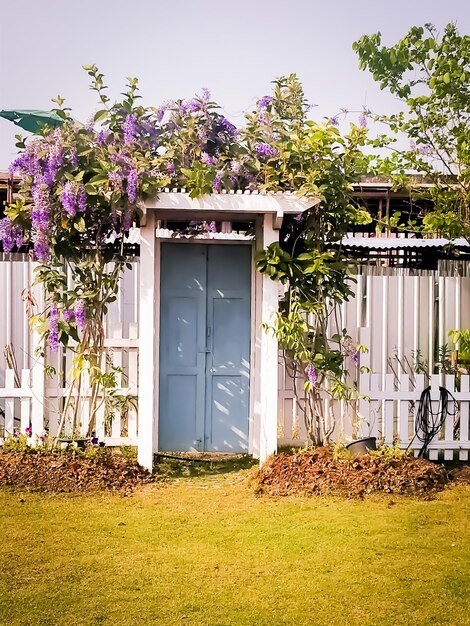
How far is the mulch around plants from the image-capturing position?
6258mm

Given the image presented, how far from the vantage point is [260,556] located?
4828 millimetres

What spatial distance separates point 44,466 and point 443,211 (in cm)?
463

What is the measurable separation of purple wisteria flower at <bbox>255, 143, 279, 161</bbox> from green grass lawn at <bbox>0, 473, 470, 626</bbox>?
258 cm

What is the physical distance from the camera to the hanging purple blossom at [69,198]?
6.36 metres

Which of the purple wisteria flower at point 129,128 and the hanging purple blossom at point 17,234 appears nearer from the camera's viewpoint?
the purple wisteria flower at point 129,128

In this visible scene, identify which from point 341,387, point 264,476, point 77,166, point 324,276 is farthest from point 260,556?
point 77,166

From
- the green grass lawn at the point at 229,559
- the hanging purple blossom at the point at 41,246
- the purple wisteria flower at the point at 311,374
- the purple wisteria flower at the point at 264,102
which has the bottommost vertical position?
the green grass lawn at the point at 229,559

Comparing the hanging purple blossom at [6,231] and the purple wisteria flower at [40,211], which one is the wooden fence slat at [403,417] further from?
the hanging purple blossom at [6,231]

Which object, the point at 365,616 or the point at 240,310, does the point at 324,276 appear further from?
the point at 365,616

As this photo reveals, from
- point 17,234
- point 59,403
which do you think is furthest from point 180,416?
point 17,234

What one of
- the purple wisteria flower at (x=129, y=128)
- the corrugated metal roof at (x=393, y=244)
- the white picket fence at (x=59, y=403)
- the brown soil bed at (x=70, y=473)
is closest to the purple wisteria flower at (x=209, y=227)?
the white picket fence at (x=59, y=403)

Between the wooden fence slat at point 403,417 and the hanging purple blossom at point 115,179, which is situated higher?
the hanging purple blossom at point 115,179

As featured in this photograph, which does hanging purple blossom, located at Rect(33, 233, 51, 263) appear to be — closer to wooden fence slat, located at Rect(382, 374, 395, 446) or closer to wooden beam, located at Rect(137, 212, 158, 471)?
wooden beam, located at Rect(137, 212, 158, 471)

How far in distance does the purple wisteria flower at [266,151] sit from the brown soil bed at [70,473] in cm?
261
